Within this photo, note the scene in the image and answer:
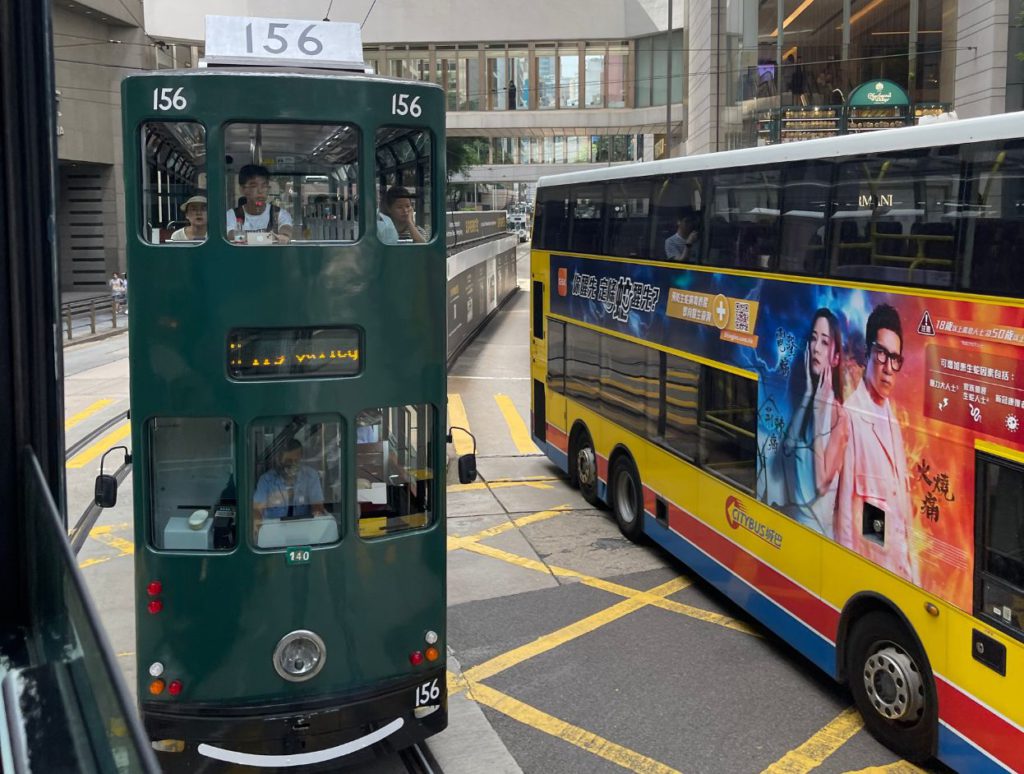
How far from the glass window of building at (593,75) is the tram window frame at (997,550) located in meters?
44.9

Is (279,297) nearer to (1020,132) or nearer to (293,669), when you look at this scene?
(293,669)

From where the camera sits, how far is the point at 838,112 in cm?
2445

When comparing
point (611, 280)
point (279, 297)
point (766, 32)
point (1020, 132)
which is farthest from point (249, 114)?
point (766, 32)

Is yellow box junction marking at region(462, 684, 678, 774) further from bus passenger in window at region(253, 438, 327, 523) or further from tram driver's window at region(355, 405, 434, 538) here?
bus passenger in window at region(253, 438, 327, 523)

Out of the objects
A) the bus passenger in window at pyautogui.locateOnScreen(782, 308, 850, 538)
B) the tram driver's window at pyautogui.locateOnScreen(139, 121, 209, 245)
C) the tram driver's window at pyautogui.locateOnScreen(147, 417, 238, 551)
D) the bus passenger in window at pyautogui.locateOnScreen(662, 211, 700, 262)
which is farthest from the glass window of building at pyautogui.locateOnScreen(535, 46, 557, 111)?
the tram driver's window at pyautogui.locateOnScreen(147, 417, 238, 551)

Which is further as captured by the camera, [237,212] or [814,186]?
[814,186]

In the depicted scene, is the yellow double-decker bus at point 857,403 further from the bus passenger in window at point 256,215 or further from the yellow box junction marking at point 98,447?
the yellow box junction marking at point 98,447

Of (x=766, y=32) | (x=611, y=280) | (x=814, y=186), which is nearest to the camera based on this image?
(x=814, y=186)

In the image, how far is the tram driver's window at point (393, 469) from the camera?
6230 millimetres

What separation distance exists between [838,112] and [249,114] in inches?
828

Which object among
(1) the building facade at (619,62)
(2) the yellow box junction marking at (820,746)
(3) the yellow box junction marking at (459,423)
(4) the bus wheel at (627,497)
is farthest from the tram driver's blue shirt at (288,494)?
(1) the building facade at (619,62)

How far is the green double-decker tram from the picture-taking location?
5816 millimetres

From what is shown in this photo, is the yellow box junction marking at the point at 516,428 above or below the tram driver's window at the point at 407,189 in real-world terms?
below

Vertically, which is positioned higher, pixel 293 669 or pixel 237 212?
pixel 237 212
